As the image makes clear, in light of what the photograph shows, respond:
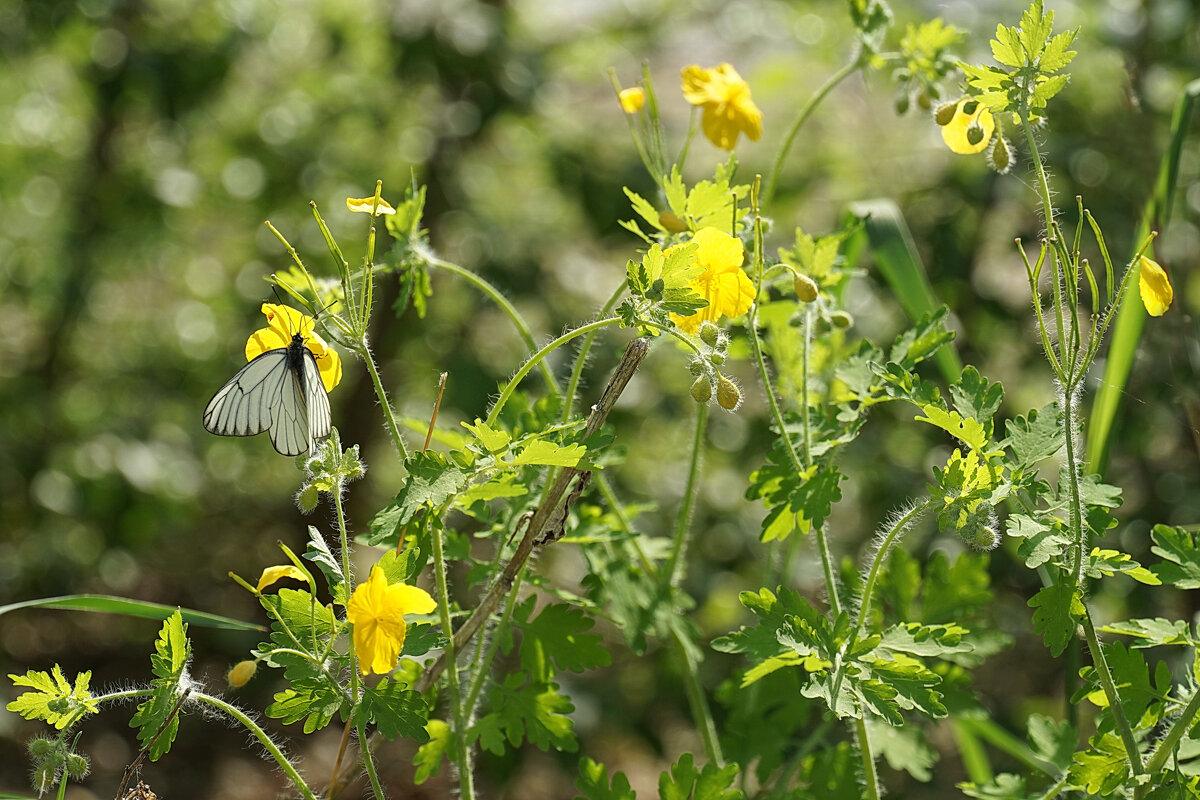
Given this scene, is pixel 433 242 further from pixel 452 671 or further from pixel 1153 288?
pixel 1153 288

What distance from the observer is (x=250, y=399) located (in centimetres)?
109

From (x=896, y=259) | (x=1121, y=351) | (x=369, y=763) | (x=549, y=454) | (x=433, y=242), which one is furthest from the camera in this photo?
(x=433, y=242)

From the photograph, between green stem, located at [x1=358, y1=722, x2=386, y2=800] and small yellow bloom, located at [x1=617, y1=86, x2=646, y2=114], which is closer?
green stem, located at [x1=358, y1=722, x2=386, y2=800]

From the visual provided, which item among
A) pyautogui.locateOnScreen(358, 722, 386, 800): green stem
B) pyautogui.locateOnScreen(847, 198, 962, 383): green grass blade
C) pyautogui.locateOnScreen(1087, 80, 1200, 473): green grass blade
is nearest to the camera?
pyautogui.locateOnScreen(358, 722, 386, 800): green stem

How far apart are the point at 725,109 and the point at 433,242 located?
6.72 ft

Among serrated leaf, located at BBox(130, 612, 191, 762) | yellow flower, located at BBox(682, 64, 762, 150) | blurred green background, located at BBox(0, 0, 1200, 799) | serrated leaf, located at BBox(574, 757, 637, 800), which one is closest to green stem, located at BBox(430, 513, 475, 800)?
serrated leaf, located at BBox(574, 757, 637, 800)

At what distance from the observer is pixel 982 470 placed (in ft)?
3.16

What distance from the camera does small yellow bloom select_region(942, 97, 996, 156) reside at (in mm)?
1146

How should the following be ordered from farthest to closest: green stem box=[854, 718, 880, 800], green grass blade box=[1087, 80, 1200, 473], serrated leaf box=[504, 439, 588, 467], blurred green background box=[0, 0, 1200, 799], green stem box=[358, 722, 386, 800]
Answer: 1. blurred green background box=[0, 0, 1200, 799]
2. green grass blade box=[1087, 80, 1200, 473]
3. green stem box=[854, 718, 880, 800]
4. green stem box=[358, 722, 386, 800]
5. serrated leaf box=[504, 439, 588, 467]

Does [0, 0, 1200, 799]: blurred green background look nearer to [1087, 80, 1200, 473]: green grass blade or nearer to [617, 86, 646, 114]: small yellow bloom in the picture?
A: [1087, 80, 1200, 473]: green grass blade

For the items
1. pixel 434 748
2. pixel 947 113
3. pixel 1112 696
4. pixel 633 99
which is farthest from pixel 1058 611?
pixel 633 99

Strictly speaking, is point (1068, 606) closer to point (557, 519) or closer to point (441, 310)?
point (557, 519)

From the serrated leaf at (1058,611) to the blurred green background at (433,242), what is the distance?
1696mm

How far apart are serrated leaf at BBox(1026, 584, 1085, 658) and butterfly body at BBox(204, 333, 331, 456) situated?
2.40 feet
